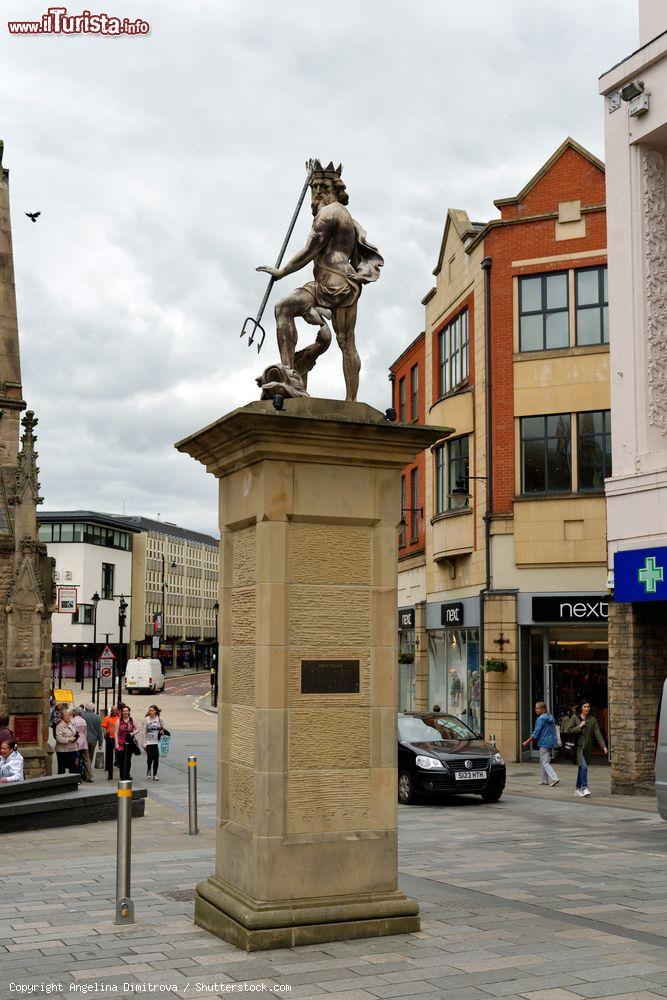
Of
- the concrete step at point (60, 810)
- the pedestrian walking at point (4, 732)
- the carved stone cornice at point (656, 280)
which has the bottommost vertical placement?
the concrete step at point (60, 810)

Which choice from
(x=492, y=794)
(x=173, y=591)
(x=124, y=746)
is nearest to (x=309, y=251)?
(x=492, y=794)

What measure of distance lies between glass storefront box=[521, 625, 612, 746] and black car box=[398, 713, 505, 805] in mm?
8294

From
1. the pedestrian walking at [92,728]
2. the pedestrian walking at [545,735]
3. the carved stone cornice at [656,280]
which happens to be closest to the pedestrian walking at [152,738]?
the pedestrian walking at [92,728]

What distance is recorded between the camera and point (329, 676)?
8383 millimetres

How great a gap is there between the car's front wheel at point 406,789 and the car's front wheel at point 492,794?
4.39 ft

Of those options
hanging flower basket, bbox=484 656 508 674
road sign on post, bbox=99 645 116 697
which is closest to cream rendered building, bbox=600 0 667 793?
hanging flower basket, bbox=484 656 508 674

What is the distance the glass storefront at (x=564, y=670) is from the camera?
27969mm

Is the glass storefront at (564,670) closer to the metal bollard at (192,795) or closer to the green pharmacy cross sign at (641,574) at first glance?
the green pharmacy cross sign at (641,574)

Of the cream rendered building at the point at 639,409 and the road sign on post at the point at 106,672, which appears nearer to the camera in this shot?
the cream rendered building at the point at 639,409

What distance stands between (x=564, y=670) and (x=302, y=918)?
21.5 meters

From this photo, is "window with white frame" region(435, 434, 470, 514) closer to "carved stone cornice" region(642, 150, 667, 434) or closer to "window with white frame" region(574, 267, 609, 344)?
"window with white frame" region(574, 267, 609, 344)

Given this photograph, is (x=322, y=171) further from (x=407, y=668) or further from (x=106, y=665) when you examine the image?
(x=407, y=668)

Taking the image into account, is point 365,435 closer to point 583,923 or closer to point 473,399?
point 583,923

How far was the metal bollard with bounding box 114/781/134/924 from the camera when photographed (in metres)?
8.64
